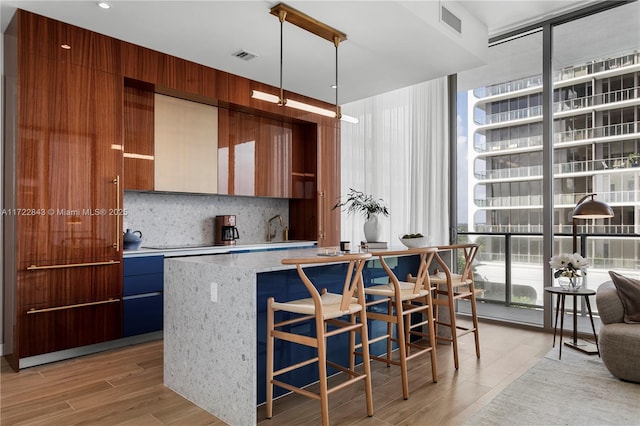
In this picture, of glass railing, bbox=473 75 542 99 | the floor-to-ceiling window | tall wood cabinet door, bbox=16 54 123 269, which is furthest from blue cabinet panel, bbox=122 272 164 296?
glass railing, bbox=473 75 542 99

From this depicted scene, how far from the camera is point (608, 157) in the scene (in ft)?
13.3

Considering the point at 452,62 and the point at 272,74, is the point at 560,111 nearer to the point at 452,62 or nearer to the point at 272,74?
the point at 452,62

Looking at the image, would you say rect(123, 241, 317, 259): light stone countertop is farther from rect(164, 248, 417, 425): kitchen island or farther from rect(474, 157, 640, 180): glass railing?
rect(474, 157, 640, 180): glass railing

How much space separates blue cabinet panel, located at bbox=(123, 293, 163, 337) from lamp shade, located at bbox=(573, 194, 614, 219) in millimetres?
3923

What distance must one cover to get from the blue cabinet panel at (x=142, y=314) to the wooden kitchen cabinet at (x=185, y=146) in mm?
1118

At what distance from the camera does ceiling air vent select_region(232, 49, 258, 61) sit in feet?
13.3

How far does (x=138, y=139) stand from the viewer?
4.13 metres

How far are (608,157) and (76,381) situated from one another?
4963 mm

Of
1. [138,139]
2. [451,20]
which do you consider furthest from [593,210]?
[138,139]

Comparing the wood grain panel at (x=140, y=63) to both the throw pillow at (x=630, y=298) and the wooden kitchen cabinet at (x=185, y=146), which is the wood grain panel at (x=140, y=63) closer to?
the wooden kitchen cabinet at (x=185, y=146)

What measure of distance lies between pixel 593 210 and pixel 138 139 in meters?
4.22

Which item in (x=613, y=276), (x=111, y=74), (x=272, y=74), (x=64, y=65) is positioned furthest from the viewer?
(x=272, y=74)

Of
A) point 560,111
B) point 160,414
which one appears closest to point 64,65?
point 160,414

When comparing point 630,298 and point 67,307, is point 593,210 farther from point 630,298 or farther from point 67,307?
point 67,307
